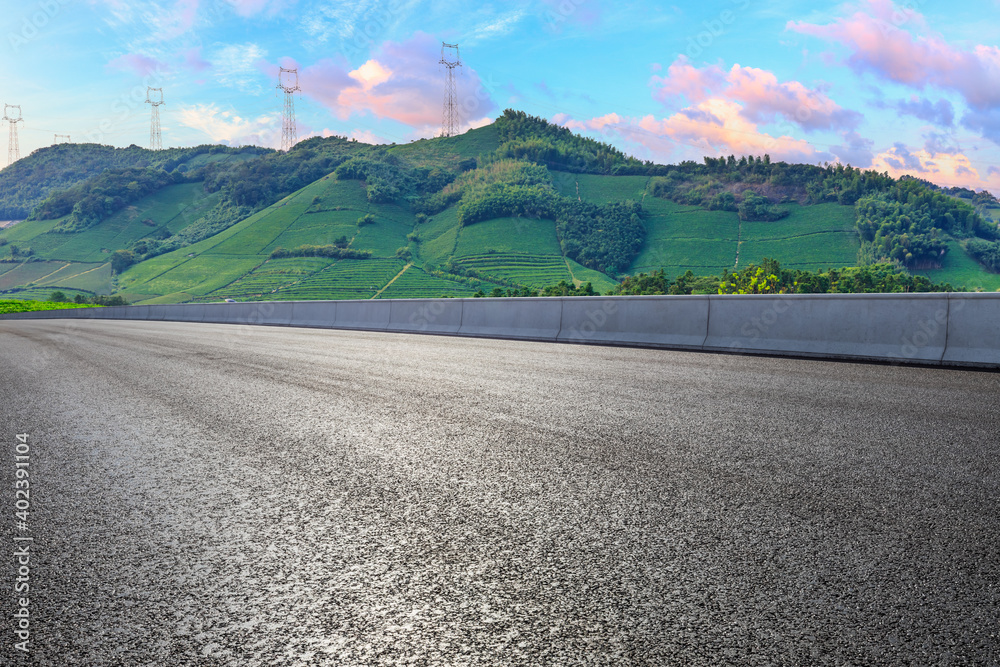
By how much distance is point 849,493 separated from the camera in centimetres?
371

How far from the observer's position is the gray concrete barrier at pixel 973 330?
9.26 meters

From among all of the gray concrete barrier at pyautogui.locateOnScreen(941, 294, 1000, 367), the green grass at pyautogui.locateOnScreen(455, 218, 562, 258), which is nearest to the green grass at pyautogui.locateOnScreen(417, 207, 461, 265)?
the green grass at pyautogui.locateOnScreen(455, 218, 562, 258)

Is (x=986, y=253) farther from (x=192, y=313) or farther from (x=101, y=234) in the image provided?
(x=101, y=234)

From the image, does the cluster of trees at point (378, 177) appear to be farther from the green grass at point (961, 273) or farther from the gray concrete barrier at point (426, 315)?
the gray concrete barrier at point (426, 315)

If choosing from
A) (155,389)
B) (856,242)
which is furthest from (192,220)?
(155,389)

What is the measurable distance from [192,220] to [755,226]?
470 ft

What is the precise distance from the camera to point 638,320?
13797 millimetres

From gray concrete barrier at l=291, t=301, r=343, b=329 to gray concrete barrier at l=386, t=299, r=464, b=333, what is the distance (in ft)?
11.3

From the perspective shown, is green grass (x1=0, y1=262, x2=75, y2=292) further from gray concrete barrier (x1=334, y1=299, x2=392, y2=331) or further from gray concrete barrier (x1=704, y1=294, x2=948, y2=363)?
gray concrete barrier (x1=704, y1=294, x2=948, y2=363)

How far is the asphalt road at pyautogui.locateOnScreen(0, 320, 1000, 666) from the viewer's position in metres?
2.19

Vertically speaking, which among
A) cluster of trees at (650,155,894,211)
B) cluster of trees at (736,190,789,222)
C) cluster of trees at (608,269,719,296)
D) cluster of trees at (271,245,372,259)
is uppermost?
cluster of trees at (650,155,894,211)

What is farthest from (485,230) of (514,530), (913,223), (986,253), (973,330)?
(514,530)

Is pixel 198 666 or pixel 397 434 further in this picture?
pixel 397 434

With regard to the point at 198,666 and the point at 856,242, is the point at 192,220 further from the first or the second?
the point at 198,666
